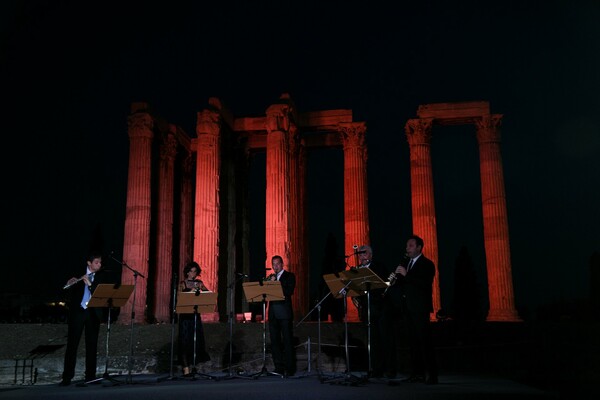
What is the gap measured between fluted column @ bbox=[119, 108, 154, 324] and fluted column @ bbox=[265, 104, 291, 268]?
6.28 meters

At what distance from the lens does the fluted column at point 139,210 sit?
102 ft

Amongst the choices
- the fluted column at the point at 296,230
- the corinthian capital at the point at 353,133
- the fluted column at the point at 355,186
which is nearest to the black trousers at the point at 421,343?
the fluted column at the point at 296,230

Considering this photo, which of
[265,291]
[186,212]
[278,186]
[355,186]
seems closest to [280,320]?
[265,291]

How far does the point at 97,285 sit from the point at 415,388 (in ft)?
22.7

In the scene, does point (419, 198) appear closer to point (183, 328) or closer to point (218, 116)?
point (218, 116)

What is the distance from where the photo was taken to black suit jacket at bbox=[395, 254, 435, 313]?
1232cm

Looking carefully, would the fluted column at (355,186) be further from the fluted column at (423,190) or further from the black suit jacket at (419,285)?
the black suit jacket at (419,285)

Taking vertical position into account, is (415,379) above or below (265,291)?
below

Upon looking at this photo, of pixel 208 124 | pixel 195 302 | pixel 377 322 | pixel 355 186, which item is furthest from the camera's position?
pixel 355 186

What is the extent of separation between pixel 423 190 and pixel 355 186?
12.4 ft

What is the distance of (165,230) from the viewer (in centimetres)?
3681

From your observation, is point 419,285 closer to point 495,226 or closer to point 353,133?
point 495,226

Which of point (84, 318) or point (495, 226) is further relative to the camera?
point (495, 226)

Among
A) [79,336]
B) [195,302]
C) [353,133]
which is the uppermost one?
[353,133]
